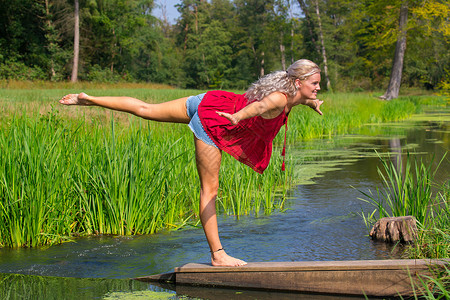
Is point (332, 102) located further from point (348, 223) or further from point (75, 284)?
point (75, 284)

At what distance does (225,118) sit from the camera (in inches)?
128

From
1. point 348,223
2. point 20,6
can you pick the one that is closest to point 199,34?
point 20,6

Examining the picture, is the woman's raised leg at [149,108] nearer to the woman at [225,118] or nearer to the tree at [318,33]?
the woman at [225,118]

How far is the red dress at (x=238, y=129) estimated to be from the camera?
3250mm

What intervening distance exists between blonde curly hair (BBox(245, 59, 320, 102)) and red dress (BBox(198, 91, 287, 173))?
0.12 metres

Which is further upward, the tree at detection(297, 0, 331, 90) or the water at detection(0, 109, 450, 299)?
the tree at detection(297, 0, 331, 90)

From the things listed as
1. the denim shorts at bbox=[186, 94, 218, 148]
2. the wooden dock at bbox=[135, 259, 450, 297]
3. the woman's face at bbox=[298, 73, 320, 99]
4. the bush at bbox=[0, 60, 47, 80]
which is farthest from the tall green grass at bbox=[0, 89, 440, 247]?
the bush at bbox=[0, 60, 47, 80]

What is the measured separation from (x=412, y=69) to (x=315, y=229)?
3970 cm

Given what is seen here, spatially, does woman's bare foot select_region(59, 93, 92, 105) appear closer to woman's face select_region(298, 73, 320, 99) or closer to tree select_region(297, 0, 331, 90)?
woman's face select_region(298, 73, 320, 99)

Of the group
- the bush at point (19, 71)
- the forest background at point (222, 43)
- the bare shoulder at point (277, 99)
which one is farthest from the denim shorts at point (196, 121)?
the bush at point (19, 71)

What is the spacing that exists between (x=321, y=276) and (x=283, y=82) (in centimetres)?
123

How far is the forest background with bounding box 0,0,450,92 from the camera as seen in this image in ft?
93.5

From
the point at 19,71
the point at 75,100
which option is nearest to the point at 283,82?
the point at 75,100

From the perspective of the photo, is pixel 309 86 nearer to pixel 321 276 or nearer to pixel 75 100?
pixel 321 276
